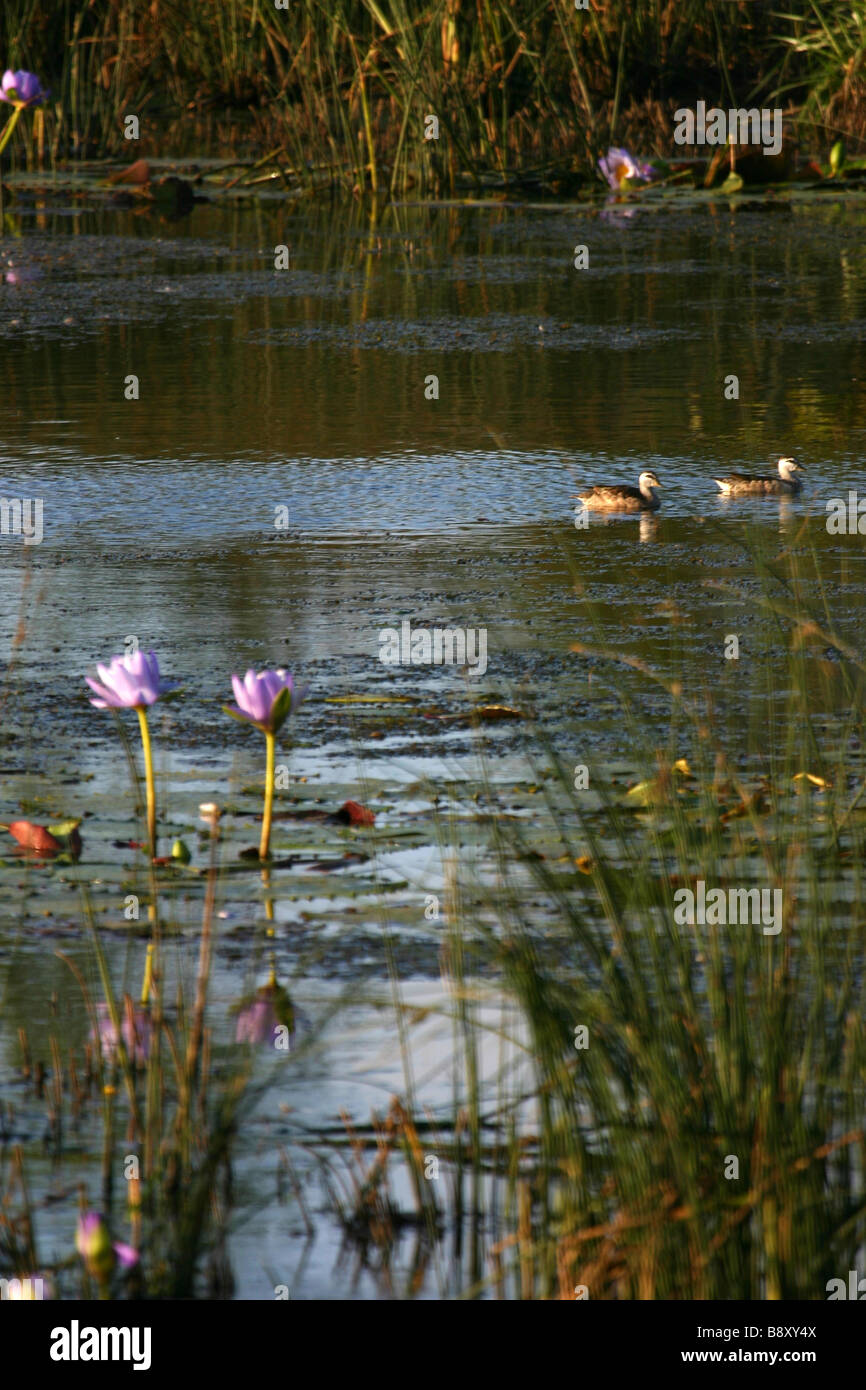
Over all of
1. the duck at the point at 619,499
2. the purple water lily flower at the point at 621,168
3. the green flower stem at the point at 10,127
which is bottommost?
the duck at the point at 619,499

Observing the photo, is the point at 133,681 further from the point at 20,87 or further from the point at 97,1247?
the point at 20,87

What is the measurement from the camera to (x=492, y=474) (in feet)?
25.7

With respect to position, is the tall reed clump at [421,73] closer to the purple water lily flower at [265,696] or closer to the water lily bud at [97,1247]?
the purple water lily flower at [265,696]

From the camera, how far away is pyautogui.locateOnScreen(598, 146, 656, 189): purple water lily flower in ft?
49.0

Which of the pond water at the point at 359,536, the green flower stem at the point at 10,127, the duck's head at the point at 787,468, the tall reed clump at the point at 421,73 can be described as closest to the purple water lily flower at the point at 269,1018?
the pond water at the point at 359,536

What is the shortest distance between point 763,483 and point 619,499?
19.7 inches

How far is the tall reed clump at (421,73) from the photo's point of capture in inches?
591

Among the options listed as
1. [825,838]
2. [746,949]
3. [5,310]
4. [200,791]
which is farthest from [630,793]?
[5,310]

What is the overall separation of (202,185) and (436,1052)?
13.8 meters

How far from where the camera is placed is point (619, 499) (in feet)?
23.0

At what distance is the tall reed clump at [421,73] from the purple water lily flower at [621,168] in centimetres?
33

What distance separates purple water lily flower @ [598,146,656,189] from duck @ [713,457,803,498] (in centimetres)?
798
